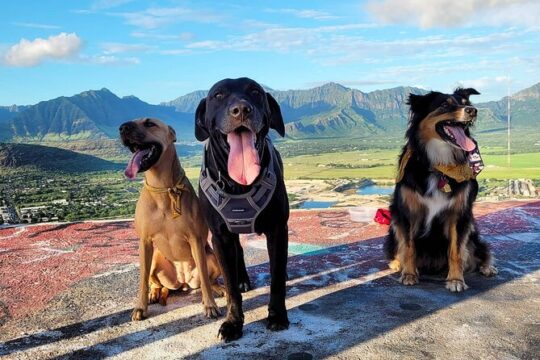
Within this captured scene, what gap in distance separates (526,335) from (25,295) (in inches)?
163

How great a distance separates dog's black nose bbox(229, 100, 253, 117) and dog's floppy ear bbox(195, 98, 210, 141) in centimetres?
50

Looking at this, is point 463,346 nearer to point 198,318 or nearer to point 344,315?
point 344,315

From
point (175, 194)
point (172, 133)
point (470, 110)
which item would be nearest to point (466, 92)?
point (470, 110)

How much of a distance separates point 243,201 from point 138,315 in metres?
1.30

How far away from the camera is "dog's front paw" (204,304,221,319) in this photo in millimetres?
3473

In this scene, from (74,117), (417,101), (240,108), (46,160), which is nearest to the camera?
(240,108)

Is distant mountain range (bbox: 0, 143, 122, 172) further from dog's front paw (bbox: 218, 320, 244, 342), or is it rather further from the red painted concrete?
dog's front paw (bbox: 218, 320, 244, 342)

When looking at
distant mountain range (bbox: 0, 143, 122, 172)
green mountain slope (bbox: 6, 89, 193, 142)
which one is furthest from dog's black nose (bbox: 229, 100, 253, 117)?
green mountain slope (bbox: 6, 89, 193, 142)

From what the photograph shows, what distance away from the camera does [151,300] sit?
3.85 m

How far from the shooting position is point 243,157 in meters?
2.83

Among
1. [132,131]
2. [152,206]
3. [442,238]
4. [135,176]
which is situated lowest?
[442,238]

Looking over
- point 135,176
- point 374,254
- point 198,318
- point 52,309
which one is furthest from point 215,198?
A: point 374,254

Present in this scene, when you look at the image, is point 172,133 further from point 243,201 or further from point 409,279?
point 409,279

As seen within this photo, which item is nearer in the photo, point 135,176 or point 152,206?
point 135,176
